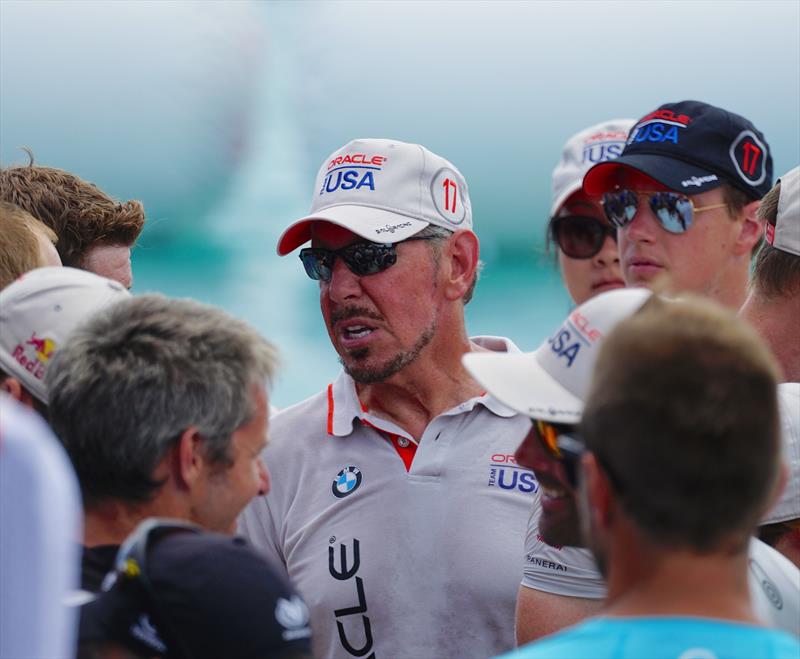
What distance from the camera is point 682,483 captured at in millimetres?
1460

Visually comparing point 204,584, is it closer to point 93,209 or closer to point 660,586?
point 660,586

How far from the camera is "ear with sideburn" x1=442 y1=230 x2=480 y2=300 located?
3.58 metres

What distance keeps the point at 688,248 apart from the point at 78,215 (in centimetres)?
193

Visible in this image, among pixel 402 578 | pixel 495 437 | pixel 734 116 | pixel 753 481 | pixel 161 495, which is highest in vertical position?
pixel 734 116

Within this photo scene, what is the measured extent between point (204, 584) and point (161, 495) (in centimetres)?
42

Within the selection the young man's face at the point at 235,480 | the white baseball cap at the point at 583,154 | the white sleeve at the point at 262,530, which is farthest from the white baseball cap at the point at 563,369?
the white baseball cap at the point at 583,154

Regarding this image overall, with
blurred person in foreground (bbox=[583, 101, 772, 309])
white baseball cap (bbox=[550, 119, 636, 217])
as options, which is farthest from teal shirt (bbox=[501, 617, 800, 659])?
white baseball cap (bbox=[550, 119, 636, 217])

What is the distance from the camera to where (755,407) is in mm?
1483

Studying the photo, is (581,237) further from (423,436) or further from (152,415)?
(152,415)

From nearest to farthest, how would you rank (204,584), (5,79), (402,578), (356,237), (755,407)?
(755,407), (204,584), (402,578), (356,237), (5,79)

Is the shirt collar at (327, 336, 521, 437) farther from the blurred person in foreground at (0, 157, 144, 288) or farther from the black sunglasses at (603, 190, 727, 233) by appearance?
the blurred person in foreground at (0, 157, 144, 288)

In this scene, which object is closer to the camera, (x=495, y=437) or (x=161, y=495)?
(x=161, y=495)

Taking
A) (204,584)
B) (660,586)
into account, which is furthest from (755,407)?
(204,584)

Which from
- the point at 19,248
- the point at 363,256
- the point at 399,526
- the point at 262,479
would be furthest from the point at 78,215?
the point at 262,479
